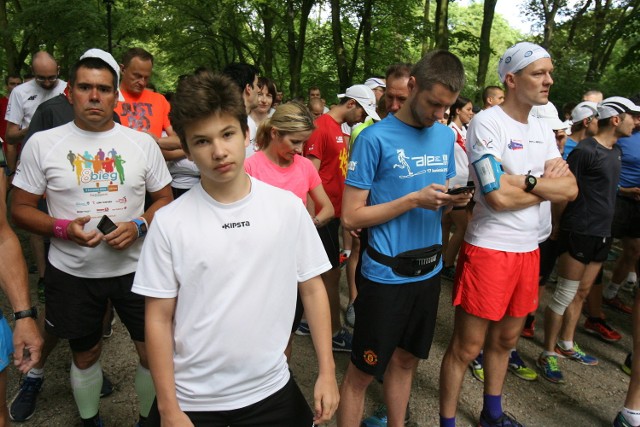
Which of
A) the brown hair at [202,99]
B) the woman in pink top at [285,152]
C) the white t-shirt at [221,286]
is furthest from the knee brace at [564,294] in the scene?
the brown hair at [202,99]

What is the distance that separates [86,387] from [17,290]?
1.09 m

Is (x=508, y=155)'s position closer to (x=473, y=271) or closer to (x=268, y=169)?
(x=473, y=271)

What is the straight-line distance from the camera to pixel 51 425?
3057 millimetres

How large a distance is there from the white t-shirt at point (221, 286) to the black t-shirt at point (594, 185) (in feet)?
Result: 10.9

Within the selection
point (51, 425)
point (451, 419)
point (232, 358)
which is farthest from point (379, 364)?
point (51, 425)

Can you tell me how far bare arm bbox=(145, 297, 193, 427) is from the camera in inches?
63.9

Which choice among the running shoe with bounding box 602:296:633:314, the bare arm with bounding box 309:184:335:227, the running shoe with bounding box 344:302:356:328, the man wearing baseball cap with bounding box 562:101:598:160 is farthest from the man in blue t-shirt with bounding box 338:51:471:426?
the running shoe with bounding box 602:296:633:314

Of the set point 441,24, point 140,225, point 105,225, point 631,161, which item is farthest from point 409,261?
point 441,24

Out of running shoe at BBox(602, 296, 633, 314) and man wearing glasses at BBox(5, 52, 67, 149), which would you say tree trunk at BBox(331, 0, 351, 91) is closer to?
man wearing glasses at BBox(5, 52, 67, 149)

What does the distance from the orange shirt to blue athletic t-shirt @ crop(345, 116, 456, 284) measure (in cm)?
244

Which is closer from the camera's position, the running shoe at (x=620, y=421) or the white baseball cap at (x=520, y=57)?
the white baseball cap at (x=520, y=57)

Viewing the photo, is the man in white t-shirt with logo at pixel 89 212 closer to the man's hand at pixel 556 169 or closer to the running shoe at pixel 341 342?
the running shoe at pixel 341 342

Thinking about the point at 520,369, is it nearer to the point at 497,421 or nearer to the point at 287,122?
the point at 497,421

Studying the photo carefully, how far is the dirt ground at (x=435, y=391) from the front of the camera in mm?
3268
